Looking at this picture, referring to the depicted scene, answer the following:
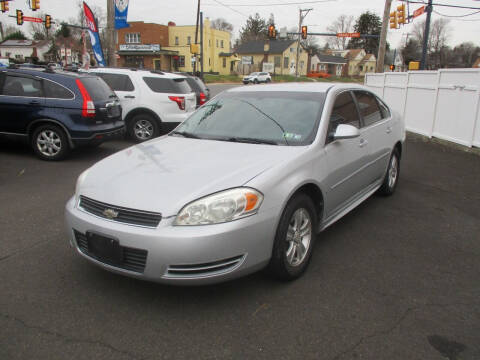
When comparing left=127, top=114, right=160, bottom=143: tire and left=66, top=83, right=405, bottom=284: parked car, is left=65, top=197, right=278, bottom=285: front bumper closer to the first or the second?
left=66, top=83, right=405, bottom=284: parked car

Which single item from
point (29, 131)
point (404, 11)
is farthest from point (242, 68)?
point (29, 131)

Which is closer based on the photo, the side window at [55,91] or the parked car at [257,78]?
the side window at [55,91]

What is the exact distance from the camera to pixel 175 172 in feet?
10.7

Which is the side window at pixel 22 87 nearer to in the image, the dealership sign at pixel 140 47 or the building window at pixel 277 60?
the dealership sign at pixel 140 47

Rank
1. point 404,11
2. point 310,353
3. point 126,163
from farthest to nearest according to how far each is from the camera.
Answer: point 404,11 → point 126,163 → point 310,353

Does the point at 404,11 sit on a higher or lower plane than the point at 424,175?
higher

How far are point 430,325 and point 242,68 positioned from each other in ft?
239

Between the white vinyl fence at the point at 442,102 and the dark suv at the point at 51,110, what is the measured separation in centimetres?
627

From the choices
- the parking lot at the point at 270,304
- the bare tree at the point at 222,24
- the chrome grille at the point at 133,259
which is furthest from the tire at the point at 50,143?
the bare tree at the point at 222,24

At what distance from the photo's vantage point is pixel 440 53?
79438 millimetres

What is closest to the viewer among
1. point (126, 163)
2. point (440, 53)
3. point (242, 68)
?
point (126, 163)

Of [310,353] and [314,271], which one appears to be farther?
[314,271]

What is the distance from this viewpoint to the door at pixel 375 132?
487 centimetres

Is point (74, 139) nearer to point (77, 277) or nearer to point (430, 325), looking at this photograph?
point (77, 277)
